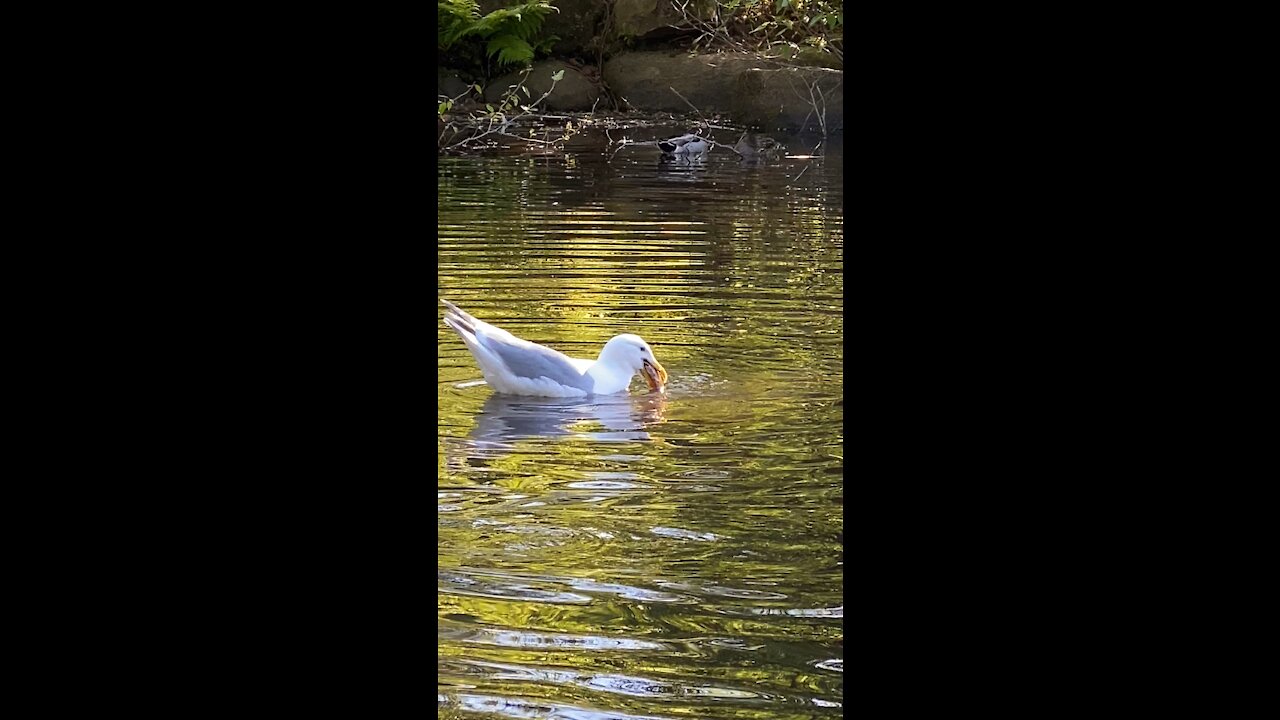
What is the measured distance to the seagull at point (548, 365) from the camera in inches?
246

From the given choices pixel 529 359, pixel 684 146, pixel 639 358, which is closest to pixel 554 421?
pixel 529 359

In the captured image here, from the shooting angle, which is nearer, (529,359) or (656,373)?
(529,359)

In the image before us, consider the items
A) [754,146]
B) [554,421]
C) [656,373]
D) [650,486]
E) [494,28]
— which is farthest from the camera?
[494,28]

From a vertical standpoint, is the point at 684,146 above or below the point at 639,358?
above

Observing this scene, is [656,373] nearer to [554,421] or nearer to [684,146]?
[554,421]

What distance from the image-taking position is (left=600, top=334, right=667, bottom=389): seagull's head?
632 centimetres

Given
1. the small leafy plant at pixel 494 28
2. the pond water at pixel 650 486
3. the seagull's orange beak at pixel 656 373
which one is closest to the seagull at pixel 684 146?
the small leafy plant at pixel 494 28

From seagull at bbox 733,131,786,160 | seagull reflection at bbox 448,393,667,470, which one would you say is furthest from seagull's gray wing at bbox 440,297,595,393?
seagull at bbox 733,131,786,160

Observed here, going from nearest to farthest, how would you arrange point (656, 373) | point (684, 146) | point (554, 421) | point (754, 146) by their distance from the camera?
1. point (554, 421)
2. point (656, 373)
3. point (684, 146)
4. point (754, 146)

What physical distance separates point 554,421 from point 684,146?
1025cm

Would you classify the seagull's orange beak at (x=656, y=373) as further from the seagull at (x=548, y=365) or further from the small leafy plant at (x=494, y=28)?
the small leafy plant at (x=494, y=28)

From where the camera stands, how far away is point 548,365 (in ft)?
20.6

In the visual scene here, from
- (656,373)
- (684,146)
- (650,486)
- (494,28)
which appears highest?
(494,28)

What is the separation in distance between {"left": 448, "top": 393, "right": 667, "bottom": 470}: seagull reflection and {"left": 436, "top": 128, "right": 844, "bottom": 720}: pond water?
0.05 feet
